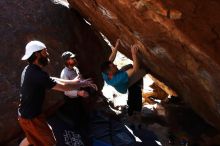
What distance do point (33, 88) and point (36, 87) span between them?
5cm

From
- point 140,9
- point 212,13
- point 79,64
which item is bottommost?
point 79,64

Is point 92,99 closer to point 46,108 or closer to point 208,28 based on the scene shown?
point 46,108

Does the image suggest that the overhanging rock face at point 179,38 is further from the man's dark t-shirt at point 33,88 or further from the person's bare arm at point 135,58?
the man's dark t-shirt at point 33,88

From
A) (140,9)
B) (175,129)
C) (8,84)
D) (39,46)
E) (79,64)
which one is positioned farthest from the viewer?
(79,64)

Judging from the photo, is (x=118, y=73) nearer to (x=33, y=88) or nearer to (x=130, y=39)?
(x=130, y=39)

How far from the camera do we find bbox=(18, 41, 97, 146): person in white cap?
584 cm

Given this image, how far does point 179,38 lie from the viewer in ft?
17.5

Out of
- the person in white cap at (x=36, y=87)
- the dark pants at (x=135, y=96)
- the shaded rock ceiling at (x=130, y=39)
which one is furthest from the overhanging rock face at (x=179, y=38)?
the person in white cap at (x=36, y=87)

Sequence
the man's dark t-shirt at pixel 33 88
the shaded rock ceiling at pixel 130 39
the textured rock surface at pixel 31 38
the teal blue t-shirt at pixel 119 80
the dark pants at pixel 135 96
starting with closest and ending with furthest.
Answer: the shaded rock ceiling at pixel 130 39 < the man's dark t-shirt at pixel 33 88 < the teal blue t-shirt at pixel 119 80 < the textured rock surface at pixel 31 38 < the dark pants at pixel 135 96

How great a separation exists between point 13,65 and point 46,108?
43.6 inches

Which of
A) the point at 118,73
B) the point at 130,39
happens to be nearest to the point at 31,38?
the point at 118,73

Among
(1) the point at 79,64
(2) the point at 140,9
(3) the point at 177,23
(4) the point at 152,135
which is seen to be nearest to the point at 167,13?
(3) the point at 177,23

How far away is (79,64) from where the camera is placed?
9305mm

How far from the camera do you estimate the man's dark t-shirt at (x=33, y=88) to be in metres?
5.82
